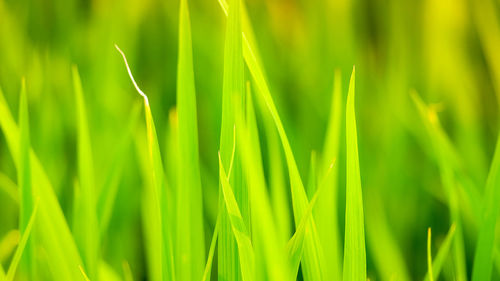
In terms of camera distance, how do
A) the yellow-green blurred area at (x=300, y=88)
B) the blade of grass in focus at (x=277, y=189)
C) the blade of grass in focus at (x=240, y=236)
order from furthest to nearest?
the yellow-green blurred area at (x=300, y=88), the blade of grass in focus at (x=277, y=189), the blade of grass in focus at (x=240, y=236)

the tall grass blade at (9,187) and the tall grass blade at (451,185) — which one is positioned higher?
the tall grass blade at (9,187)

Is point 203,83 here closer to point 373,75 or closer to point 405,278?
point 373,75

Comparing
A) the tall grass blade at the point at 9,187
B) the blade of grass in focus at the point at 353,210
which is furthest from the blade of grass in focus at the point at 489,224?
the tall grass blade at the point at 9,187

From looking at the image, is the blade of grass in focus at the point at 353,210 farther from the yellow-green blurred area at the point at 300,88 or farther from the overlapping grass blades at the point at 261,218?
the yellow-green blurred area at the point at 300,88

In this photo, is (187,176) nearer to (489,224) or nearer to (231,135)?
(231,135)

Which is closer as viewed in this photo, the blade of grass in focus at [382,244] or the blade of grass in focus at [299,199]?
the blade of grass in focus at [299,199]

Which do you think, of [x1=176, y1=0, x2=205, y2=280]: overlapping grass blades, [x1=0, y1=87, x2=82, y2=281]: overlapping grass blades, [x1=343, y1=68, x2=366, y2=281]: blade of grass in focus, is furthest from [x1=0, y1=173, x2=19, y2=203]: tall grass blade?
[x1=343, y1=68, x2=366, y2=281]: blade of grass in focus

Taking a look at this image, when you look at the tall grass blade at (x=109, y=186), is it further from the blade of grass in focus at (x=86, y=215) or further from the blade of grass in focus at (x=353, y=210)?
the blade of grass in focus at (x=353, y=210)

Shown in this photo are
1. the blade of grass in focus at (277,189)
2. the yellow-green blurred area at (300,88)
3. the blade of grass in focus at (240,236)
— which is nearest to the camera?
the blade of grass in focus at (240,236)
